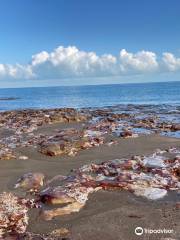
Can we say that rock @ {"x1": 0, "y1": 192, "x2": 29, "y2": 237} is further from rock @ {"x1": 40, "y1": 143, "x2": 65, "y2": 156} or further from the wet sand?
rock @ {"x1": 40, "y1": 143, "x2": 65, "y2": 156}

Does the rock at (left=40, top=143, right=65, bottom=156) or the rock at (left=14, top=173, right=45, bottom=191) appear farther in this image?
the rock at (left=40, top=143, right=65, bottom=156)

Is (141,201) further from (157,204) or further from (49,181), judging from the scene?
(49,181)

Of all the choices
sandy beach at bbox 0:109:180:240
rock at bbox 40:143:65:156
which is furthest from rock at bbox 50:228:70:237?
rock at bbox 40:143:65:156

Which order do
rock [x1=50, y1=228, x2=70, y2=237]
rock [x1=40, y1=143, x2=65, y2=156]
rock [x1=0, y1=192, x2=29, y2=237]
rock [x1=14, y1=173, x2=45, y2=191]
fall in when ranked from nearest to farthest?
1. rock [x1=50, y1=228, x2=70, y2=237]
2. rock [x1=0, y1=192, x2=29, y2=237]
3. rock [x1=14, y1=173, x2=45, y2=191]
4. rock [x1=40, y1=143, x2=65, y2=156]

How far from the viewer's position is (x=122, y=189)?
7.88 meters

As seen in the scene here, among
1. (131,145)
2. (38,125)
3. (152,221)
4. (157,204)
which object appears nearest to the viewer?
(152,221)

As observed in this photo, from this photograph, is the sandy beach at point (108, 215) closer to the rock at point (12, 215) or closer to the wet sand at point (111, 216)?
the wet sand at point (111, 216)

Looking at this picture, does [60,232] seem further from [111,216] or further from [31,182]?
[31,182]

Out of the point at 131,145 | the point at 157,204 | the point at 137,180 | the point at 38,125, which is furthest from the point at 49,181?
the point at 38,125

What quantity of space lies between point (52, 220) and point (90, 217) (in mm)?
724

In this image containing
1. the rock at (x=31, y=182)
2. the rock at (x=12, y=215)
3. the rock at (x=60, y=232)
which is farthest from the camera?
the rock at (x=31, y=182)

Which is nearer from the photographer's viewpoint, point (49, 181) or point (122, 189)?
point (122, 189)

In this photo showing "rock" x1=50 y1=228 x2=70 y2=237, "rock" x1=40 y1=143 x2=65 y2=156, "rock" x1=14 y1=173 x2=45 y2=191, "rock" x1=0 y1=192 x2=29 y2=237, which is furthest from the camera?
"rock" x1=40 y1=143 x2=65 y2=156

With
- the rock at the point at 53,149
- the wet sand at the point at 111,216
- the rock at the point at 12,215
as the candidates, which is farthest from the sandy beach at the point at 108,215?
the rock at the point at 53,149
